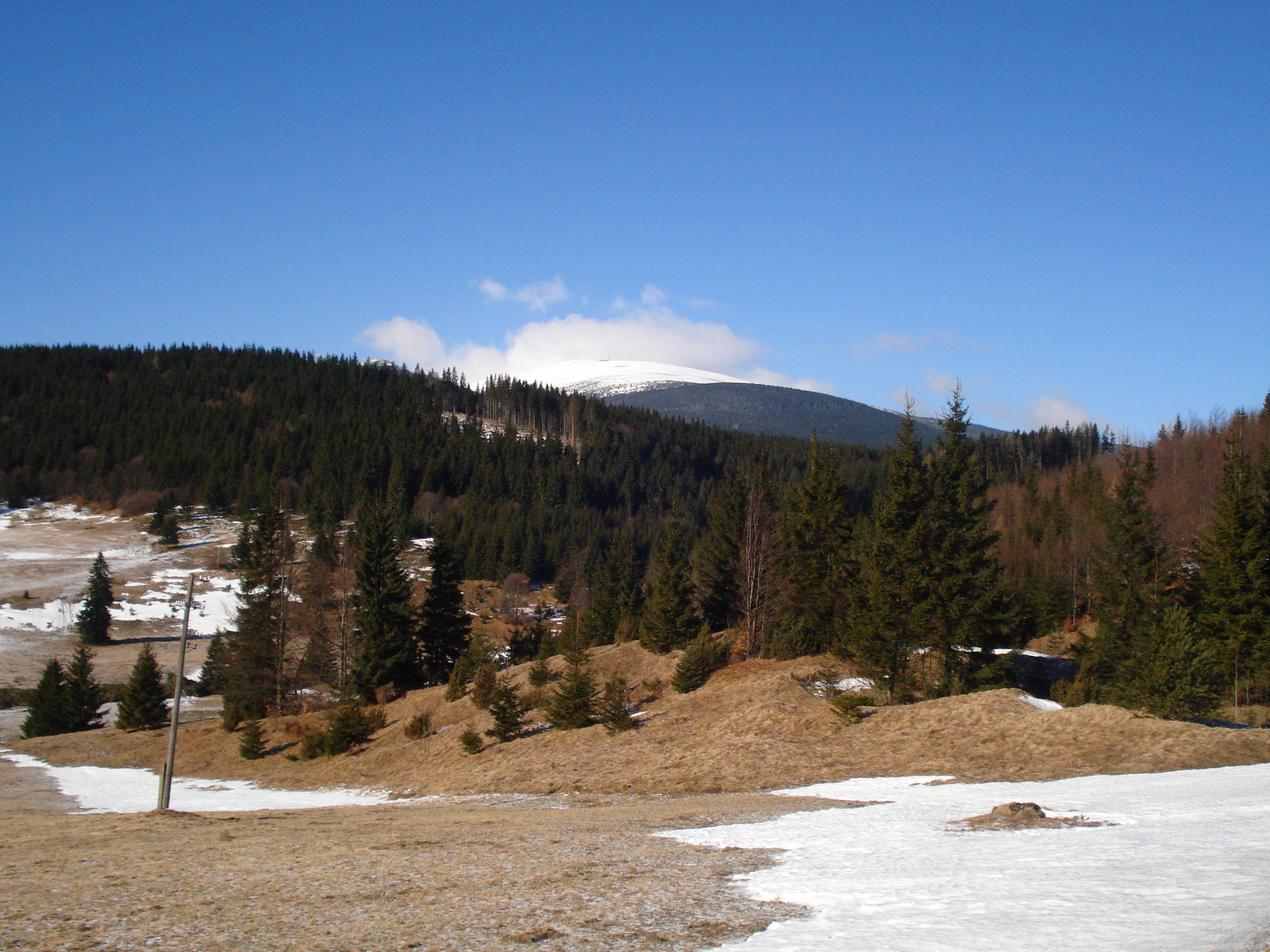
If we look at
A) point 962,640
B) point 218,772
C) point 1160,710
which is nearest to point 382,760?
point 218,772

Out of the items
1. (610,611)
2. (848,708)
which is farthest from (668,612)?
(610,611)

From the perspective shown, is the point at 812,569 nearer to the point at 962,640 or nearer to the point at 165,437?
the point at 962,640

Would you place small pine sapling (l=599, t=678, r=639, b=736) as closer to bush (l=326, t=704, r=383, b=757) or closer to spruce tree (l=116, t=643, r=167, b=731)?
bush (l=326, t=704, r=383, b=757)

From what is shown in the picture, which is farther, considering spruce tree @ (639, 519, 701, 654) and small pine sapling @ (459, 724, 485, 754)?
spruce tree @ (639, 519, 701, 654)

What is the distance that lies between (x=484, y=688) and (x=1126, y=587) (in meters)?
36.1

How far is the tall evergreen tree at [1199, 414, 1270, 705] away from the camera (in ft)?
112

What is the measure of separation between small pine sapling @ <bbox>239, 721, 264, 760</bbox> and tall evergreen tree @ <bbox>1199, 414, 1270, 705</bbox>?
41.7 meters

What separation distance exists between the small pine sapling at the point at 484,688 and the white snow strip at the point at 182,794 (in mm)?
6613

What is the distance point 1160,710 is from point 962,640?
6151 mm

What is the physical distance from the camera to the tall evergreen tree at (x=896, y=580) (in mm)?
28703

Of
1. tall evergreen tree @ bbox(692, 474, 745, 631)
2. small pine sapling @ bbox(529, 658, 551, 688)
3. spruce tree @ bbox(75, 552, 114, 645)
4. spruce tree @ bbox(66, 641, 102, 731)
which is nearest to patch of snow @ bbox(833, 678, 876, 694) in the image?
tall evergreen tree @ bbox(692, 474, 745, 631)

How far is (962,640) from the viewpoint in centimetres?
2856

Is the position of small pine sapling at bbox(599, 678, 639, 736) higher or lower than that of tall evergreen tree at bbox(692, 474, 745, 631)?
lower

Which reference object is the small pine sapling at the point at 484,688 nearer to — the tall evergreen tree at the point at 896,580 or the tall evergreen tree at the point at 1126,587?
the tall evergreen tree at the point at 896,580
